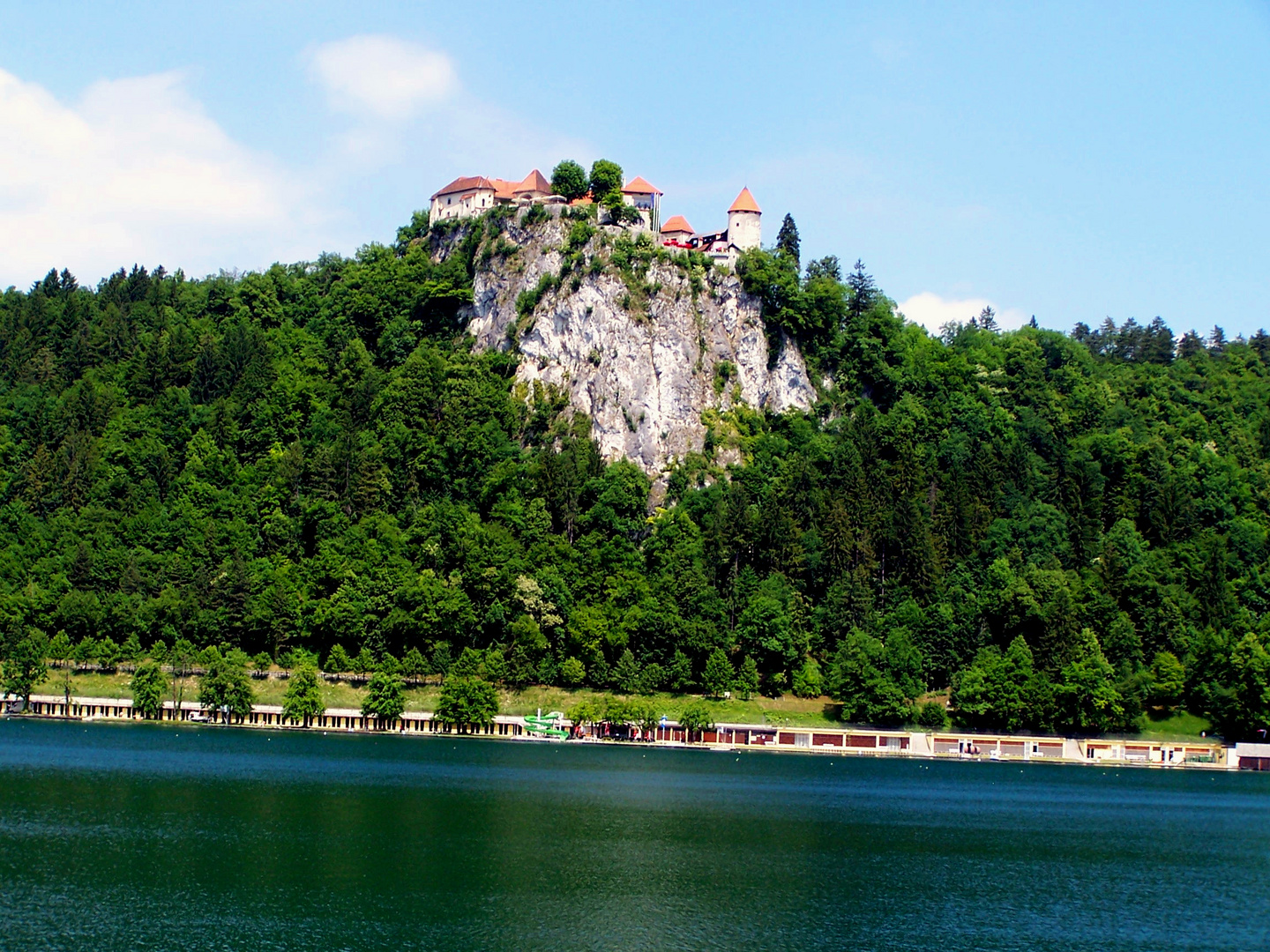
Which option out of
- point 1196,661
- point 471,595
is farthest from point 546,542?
point 1196,661

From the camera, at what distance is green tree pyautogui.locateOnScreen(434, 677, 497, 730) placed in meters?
121

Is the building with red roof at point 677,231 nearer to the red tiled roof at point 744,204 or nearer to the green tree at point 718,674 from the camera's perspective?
the red tiled roof at point 744,204

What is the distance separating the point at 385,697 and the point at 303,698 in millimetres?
7108

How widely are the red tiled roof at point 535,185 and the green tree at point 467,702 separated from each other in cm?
7495

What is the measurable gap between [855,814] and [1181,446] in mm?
102222

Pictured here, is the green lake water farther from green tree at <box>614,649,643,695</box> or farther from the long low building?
green tree at <box>614,649,643,695</box>

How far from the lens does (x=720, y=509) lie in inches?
5581

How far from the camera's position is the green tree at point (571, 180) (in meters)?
171

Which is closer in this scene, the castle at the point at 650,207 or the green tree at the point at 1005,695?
the green tree at the point at 1005,695

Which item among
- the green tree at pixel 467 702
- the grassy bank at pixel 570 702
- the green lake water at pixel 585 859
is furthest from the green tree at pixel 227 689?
the green lake water at pixel 585 859

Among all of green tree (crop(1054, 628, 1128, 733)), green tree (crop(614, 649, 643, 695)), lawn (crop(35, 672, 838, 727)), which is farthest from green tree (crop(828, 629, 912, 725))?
green tree (crop(614, 649, 643, 695))

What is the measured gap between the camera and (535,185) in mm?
175875

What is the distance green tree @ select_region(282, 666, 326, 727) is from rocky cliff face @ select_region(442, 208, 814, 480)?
44.4 meters

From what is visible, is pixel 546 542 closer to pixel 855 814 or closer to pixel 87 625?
pixel 87 625
